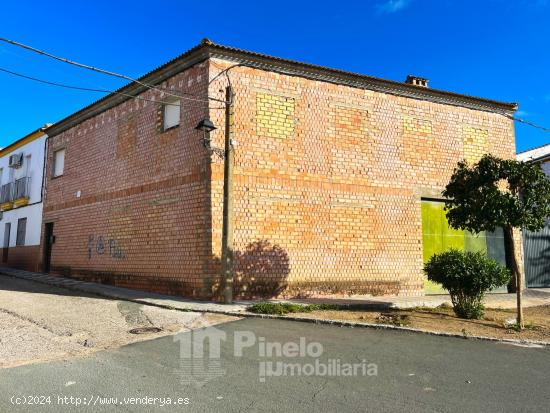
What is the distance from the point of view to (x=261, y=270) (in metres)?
12.2

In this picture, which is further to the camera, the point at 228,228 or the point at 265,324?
the point at 228,228

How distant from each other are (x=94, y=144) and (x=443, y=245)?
1287cm

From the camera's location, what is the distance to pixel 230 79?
12.6 m

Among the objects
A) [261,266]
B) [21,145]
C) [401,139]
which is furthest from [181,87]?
[21,145]

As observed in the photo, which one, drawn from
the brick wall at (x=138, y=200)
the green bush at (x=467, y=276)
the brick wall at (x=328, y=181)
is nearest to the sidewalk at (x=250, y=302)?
the brick wall at (x=138, y=200)

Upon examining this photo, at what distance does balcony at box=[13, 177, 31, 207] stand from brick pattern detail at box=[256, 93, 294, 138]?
47.4ft

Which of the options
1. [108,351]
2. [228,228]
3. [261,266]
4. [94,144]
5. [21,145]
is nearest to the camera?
[108,351]

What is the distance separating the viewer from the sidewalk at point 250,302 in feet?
34.8

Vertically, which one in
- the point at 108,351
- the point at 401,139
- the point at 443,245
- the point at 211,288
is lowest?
the point at 108,351

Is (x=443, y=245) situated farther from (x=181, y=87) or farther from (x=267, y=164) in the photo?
(x=181, y=87)

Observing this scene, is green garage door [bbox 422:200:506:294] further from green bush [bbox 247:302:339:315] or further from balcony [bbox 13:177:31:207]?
balcony [bbox 13:177:31:207]

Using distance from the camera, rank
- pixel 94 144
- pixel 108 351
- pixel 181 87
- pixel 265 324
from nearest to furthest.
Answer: pixel 108 351, pixel 265 324, pixel 181 87, pixel 94 144

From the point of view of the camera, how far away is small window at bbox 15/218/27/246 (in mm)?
21845

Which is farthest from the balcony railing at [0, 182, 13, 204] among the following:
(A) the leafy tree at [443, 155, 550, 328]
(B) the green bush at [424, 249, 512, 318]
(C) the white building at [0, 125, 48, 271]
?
(A) the leafy tree at [443, 155, 550, 328]
